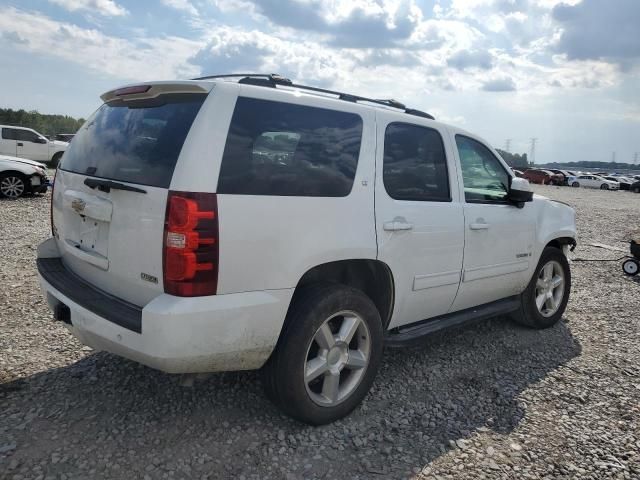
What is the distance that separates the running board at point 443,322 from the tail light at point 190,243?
58.7 inches

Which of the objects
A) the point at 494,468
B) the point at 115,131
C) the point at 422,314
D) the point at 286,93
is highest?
the point at 286,93

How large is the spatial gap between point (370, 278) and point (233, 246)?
1.21 meters

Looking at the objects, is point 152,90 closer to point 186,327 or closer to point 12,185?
point 186,327

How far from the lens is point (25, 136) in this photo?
19.4 m

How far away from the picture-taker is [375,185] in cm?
320

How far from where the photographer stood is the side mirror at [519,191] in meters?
4.28

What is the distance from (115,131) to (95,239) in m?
0.65

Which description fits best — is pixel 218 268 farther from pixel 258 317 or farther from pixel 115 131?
pixel 115 131

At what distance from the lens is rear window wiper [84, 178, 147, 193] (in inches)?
101

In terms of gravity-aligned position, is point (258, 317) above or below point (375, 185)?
below

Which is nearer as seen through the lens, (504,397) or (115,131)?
(115,131)

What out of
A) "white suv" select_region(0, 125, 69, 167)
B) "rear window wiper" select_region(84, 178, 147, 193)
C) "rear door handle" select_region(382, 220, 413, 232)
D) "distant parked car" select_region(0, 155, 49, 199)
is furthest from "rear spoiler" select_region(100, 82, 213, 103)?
"white suv" select_region(0, 125, 69, 167)

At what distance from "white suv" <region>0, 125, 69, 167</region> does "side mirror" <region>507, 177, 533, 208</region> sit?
64.2ft

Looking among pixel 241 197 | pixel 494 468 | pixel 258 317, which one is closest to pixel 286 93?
pixel 241 197
